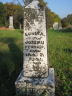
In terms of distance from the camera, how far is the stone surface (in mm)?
1709

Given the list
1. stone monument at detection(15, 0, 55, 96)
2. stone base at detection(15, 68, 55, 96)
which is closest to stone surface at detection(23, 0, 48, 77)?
stone monument at detection(15, 0, 55, 96)

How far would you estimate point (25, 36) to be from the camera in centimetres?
176

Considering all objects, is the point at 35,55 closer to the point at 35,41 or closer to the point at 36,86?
the point at 35,41

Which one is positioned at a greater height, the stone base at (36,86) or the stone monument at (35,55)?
the stone monument at (35,55)

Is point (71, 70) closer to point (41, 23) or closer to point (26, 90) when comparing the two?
point (26, 90)

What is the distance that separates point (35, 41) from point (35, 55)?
9.6 inches

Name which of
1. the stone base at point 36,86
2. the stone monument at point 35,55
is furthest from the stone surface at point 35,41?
the stone base at point 36,86

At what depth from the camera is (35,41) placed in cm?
176

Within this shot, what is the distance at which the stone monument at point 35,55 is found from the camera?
1697 millimetres

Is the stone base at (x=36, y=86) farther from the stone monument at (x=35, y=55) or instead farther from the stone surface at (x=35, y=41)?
the stone surface at (x=35, y=41)

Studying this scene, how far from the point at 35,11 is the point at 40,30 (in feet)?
1.06

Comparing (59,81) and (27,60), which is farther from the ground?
(27,60)

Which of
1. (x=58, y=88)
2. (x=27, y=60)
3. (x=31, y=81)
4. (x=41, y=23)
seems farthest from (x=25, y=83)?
(x=41, y=23)

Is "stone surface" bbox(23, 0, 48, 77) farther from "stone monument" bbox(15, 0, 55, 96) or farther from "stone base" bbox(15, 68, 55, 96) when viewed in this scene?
"stone base" bbox(15, 68, 55, 96)
